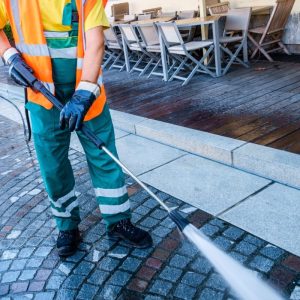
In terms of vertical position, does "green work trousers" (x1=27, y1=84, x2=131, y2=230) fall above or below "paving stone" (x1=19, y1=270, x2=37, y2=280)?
above

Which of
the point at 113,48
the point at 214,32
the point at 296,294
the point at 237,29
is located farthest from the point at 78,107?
the point at 113,48

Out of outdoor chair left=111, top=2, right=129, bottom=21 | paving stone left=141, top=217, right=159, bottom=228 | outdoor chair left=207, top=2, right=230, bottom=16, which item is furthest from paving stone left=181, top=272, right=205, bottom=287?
outdoor chair left=111, top=2, right=129, bottom=21

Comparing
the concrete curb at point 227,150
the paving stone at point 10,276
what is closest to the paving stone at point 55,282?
the paving stone at point 10,276

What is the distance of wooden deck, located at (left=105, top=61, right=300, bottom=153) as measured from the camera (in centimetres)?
425

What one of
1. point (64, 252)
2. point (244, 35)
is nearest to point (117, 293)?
point (64, 252)

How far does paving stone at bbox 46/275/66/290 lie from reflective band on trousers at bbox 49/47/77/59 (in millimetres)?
1417

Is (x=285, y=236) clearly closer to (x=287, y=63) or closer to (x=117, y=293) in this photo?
(x=117, y=293)

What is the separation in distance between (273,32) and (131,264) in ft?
19.5

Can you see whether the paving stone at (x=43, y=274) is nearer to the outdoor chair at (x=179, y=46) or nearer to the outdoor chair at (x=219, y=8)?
the outdoor chair at (x=179, y=46)

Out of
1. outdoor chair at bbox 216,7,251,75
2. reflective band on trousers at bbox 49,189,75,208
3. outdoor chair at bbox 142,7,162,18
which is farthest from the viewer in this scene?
outdoor chair at bbox 142,7,162,18

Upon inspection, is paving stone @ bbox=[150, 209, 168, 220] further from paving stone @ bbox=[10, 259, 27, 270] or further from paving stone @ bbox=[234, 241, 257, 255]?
paving stone @ bbox=[10, 259, 27, 270]

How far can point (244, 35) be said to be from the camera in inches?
279

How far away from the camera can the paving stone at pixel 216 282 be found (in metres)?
2.35

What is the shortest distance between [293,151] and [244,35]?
4.03 m
